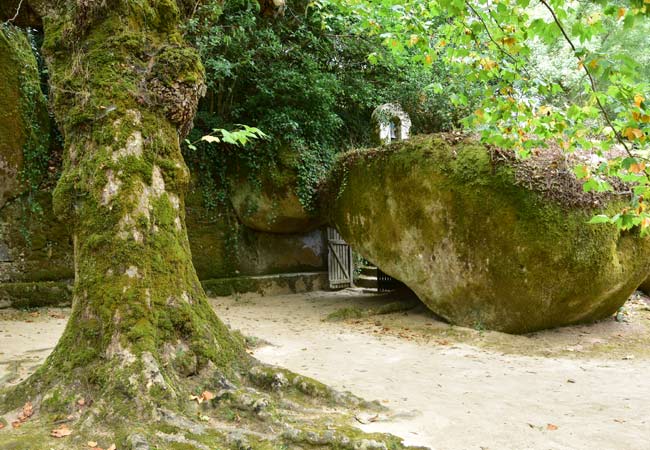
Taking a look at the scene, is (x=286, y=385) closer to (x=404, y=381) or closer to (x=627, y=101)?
(x=404, y=381)

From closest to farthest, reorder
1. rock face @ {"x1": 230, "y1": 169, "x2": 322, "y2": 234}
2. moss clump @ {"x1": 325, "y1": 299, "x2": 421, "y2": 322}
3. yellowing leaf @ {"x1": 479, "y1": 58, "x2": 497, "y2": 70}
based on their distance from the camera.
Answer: yellowing leaf @ {"x1": 479, "y1": 58, "x2": 497, "y2": 70} → moss clump @ {"x1": 325, "y1": 299, "x2": 421, "y2": 322} → rock face @ {"x1": 230, "y1": 169, "x2": 322, "y2": 234}

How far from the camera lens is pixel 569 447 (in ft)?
9.95

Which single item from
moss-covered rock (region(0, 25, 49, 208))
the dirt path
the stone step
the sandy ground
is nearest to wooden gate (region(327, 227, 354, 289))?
the stone step

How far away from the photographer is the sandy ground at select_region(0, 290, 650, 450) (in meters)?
3.33

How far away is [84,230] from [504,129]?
3300mm

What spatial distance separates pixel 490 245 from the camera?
7.04 meters

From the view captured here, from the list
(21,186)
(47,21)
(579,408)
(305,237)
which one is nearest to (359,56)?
(305,237)

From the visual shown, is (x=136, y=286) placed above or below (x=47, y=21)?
below

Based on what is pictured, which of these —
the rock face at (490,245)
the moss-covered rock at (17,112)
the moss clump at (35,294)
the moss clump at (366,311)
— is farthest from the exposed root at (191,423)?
the moss-covered rock at (17,112)

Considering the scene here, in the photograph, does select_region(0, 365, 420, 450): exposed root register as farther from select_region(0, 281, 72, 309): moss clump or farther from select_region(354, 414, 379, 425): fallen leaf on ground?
select_region(0, 281, 72, 309): moss clump

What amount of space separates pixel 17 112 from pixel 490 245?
777cm

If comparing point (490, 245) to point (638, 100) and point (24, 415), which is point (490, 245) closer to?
point (638, 100)

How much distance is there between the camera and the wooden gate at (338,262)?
12.2 m

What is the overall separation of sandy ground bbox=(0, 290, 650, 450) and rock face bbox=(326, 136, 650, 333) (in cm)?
38
